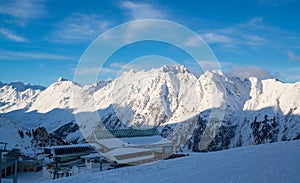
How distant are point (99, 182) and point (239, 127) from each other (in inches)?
5374

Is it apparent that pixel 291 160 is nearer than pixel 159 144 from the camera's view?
Yes

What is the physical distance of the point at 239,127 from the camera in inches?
5517

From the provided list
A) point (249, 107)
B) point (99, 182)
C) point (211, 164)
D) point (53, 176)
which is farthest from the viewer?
point (249, 107)

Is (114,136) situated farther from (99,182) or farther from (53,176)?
(99,182)

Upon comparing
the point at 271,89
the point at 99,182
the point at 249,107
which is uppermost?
the point at 271,89

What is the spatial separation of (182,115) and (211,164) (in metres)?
177

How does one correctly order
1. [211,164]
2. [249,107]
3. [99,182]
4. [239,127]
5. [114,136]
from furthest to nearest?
[249,107] → [239,127] → [114,136] → [211,164] → [99,182]

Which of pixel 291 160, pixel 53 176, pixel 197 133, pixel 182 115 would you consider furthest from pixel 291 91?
pixel 291 160

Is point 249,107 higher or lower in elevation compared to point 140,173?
higher

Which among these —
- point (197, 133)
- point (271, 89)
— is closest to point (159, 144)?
point (197, 133)

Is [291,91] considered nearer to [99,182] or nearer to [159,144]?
[159,144]

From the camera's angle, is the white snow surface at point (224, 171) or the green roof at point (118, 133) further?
the green roof at point (118, 133)

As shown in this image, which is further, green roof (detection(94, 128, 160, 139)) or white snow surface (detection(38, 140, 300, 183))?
green roof (detection(94, 128, 160, 139))

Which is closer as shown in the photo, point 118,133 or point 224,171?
point 224,171
